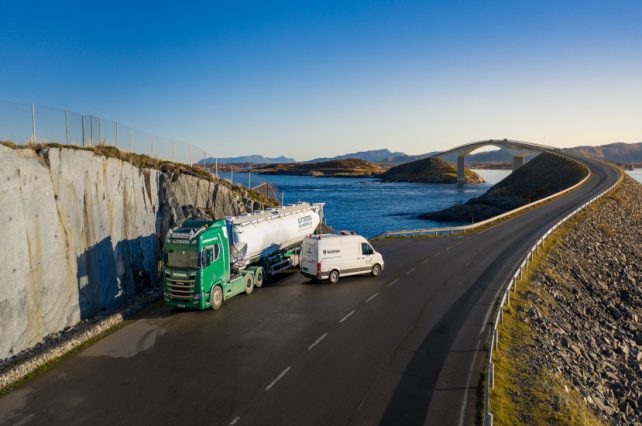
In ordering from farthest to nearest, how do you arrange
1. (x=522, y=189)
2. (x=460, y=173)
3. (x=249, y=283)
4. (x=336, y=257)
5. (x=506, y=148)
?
(x=460, y=173) < (x=506, y=148) < (x=522, y=189) < (x=336, y=257) < (x=249, y=283)

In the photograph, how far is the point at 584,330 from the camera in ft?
74.3

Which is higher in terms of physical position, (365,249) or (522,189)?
(522,189)

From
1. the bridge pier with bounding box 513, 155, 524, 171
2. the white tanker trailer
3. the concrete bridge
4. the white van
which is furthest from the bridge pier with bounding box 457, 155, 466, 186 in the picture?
the white van

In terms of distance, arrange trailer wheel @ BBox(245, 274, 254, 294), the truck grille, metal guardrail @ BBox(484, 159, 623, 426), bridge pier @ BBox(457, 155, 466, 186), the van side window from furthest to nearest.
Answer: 1. bridge pier @ BBox(457, 155, 466, 186)
2. the van side window
3. trailer wheel @ BBox(245, 274, 254, 294)
4. the truck grille
5. metal guardrail @ BBox(484, 159, 623, 426)

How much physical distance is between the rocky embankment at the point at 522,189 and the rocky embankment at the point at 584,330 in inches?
1242

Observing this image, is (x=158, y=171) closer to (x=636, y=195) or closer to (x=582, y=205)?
(x=582, y=205)

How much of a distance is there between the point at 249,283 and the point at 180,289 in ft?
13.4

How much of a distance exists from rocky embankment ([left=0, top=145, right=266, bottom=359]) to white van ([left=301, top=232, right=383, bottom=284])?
8952mm

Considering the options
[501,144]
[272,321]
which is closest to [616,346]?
[272,321]

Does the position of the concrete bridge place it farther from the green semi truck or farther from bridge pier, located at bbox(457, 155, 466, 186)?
the green semi truck

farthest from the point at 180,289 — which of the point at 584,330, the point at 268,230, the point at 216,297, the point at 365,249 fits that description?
the point at 584,330

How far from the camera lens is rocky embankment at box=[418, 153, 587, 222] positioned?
75812 millimetres

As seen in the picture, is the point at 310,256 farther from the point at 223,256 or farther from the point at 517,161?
the point at 517,161

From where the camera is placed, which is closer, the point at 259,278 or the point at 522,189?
the point at 259,278
